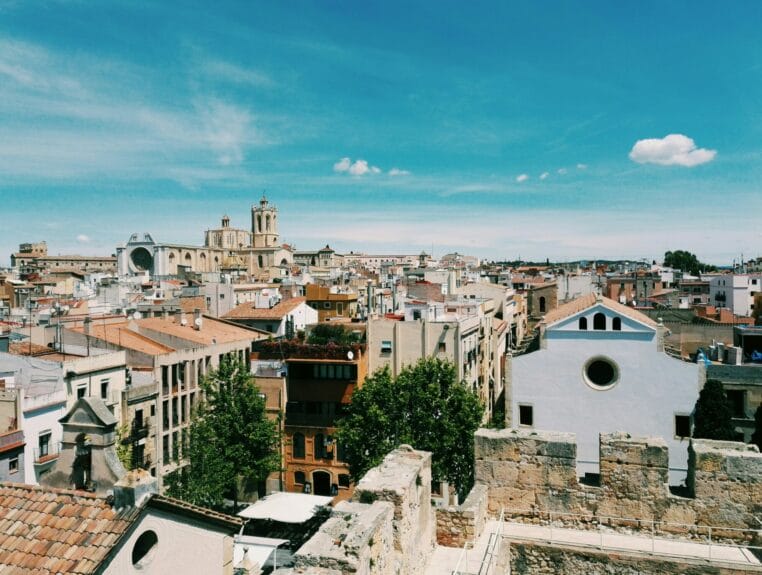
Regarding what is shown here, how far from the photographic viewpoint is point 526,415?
27219 millimetres

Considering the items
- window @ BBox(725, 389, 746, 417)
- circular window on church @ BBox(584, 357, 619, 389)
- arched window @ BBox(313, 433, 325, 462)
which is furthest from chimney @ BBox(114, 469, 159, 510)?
arched window @ BBox(313, 433, 325, 462)

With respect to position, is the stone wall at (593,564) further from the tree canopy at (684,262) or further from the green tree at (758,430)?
the tree canopy at (684,262)

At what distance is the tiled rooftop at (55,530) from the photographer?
8.24 meters

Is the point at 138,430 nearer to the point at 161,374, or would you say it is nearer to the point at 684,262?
the point at 161,374

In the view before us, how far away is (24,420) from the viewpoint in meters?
24.4

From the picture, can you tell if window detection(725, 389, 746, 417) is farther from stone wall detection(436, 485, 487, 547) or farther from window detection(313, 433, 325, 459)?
stone wall detection(436, 485, 487, 547)

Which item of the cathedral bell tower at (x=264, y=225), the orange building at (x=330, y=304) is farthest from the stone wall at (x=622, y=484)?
the cathedral bell tower at (x=264, y=225)

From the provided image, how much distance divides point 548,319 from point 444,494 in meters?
11.0

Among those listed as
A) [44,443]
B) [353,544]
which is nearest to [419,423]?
[44,443]

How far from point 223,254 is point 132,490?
533ft

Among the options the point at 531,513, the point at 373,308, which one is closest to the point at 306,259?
the point at 373,308

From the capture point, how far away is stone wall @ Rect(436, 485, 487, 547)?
11.8 meters

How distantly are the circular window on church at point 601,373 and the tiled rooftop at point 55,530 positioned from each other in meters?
21.6

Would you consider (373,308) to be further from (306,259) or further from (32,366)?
(306,259)
